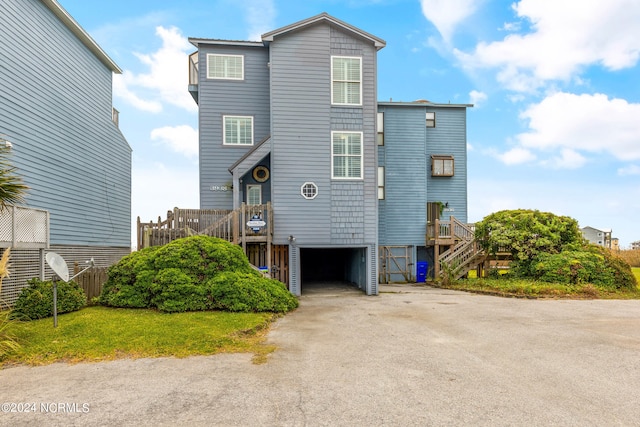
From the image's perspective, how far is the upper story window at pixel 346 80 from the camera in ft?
47.0

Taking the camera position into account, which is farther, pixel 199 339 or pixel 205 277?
pixel 205 277

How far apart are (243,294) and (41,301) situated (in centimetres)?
489

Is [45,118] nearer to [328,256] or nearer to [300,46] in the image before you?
[300,46]

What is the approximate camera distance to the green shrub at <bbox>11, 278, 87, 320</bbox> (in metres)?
8.45

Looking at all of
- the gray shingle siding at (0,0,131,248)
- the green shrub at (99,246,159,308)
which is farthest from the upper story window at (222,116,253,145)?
the green shrub at (99,246,159,308)

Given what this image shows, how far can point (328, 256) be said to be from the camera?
69.3 feet

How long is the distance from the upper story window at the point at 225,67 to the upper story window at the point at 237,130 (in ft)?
6.12

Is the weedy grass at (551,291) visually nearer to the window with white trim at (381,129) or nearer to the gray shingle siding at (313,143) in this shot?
the gray shingle siding at (313,143)

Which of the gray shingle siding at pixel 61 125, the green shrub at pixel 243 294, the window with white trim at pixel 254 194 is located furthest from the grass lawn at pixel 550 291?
the gray shingle siding at pixel 61 125

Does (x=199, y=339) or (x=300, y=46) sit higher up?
(x=300, y=46)

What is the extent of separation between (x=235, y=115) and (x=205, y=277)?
8.43 meters

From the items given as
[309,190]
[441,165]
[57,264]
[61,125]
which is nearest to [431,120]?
[441,165]

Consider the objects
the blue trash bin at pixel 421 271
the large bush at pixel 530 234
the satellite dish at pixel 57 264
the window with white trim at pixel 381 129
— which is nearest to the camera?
the satellite dish at pixel 57 264

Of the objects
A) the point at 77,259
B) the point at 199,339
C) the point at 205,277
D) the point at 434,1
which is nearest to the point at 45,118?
the point at 77,259
